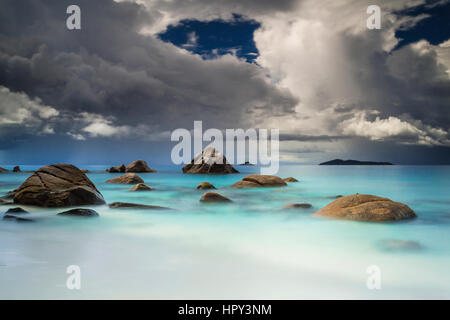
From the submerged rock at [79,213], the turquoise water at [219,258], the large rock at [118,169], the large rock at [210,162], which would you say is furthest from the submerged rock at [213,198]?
the large rock at [118,169]

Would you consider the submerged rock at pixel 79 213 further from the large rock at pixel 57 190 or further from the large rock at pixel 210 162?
the large rock at pixel 210 162

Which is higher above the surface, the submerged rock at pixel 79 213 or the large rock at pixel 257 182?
the large rock at pixel 257 182

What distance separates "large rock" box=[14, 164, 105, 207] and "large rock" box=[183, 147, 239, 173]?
3146 centimetres

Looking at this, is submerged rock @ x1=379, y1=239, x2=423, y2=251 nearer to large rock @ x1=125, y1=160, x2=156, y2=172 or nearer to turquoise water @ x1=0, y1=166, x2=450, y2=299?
turquoise water @ x1=0, y1=166, x2=450, y2=299

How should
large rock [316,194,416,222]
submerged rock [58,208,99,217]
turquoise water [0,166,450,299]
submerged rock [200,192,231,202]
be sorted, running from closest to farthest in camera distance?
turquoise water [0,166,450,299], large rock [316,194,416,222], submerged rock [58,208,99,217], submerged rock [200,192,231,202]

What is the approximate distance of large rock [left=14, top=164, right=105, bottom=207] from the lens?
10.7 m

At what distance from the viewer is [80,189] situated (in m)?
11.1

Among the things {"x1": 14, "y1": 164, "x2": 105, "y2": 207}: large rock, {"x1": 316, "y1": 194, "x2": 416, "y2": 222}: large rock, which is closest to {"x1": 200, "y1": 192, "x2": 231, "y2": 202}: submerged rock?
{"x1": 14, "y1": 164, "x2": 105, "y2": 207}: large rock

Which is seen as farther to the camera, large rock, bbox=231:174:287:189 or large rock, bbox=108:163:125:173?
large rock, bbox=108:163:125:173

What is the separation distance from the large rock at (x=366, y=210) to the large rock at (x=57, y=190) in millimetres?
9367

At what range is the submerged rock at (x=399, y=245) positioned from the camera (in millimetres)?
6246

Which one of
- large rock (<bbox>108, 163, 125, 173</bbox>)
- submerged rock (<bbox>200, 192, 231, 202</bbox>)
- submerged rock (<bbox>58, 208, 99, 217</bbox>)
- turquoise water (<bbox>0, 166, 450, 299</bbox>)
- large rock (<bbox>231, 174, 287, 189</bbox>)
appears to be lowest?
turquoise water (<bbox>0, 166, 450, 299</bbox>)

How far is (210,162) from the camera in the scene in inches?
1711
